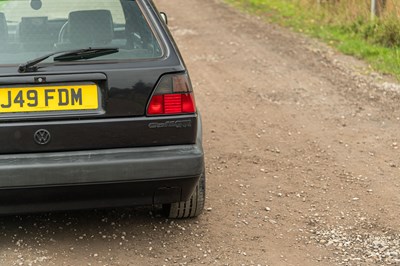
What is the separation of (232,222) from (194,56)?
6.56 m

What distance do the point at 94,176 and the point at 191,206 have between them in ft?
3.22

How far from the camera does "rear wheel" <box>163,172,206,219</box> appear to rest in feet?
16.4

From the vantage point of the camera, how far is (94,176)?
167 inches

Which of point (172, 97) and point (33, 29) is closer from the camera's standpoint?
point (172, 97)

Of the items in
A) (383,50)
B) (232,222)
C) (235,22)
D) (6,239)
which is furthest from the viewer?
(235,22)

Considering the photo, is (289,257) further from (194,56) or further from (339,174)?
(194,56)

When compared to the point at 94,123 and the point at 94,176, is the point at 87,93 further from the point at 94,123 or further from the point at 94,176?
the point at 94,176

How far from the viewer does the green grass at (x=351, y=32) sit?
34.7 feet

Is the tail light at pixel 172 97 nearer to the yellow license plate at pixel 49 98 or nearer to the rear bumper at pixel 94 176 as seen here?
the rear bumper at pixel 94 176

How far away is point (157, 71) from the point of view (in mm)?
4363

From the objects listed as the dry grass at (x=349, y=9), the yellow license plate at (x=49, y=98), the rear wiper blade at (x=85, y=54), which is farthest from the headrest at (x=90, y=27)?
the dry grass at (x=349, y=9)

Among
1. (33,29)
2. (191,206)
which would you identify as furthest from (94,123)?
(191,206)

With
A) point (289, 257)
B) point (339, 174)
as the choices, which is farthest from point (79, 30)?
point (339, 174)

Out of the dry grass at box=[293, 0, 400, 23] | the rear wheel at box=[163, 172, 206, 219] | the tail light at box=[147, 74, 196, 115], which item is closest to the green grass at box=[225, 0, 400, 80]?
the dry grass at box=[293, 0, 400, 23]
